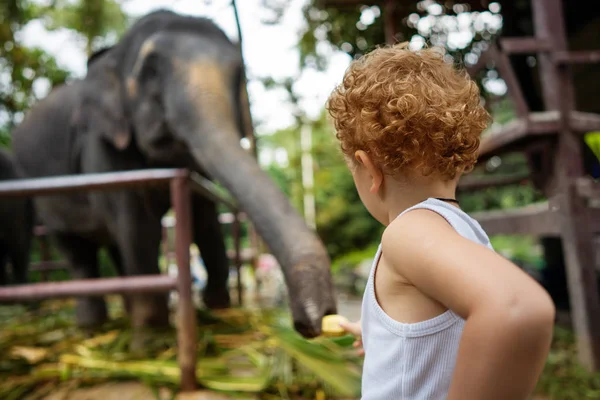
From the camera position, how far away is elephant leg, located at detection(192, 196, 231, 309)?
3658 millimetres

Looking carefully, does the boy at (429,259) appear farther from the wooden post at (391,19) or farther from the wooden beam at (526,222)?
the wooden post at (391,19)

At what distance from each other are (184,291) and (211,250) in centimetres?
170

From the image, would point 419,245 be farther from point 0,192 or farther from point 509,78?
point 509,78

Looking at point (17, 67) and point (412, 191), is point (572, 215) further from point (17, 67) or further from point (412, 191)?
point (17, 67)

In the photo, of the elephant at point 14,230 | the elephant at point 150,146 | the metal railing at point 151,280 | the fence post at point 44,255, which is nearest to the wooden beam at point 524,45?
the elephant at point 150,146

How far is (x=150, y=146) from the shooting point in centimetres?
297

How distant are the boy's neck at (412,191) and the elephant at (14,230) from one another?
426cm

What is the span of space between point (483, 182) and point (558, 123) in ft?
5.58

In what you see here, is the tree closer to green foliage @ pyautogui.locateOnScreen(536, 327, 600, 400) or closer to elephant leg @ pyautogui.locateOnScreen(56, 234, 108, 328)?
elephant leg @ pyautogui.locateOnScreen(56, 234, 108, 328)

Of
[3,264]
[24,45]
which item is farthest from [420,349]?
[24,45]

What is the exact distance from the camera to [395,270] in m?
0.70

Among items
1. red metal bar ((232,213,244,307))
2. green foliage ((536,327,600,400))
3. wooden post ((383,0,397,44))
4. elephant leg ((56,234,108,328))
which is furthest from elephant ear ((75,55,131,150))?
green foliage ((536,327,600,400))

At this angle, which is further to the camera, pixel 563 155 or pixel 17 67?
pixel 17 67

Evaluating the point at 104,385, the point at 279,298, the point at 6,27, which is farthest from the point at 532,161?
the point at 6,27
